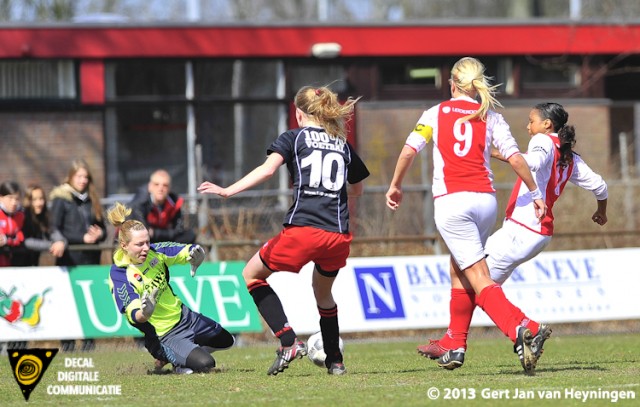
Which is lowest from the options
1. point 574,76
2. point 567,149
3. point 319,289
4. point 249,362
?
point 249,362

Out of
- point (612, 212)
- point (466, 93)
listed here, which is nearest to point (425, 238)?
point (612, 212)

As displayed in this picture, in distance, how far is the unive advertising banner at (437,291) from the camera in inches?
535

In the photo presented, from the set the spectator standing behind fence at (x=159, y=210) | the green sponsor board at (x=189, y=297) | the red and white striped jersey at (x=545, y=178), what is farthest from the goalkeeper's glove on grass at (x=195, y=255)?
the green sponsor board at (x=189, y=297)

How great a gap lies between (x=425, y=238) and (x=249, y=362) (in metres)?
5.04

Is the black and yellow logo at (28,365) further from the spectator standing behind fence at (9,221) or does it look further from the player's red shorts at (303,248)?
the spectator standing behind fence at (9,221)

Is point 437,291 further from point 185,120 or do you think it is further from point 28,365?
point 28,365

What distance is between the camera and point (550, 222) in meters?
8.53

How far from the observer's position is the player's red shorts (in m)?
7.83

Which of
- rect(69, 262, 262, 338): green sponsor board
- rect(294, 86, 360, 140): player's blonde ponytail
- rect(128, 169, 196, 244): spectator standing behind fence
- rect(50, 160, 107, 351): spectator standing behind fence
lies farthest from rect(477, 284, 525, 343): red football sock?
rect(50, 160, 107, 351): spectator standing behind fence

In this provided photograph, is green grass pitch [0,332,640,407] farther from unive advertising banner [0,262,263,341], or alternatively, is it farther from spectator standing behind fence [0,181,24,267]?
spectator standing behind fence [0,181,24,267]

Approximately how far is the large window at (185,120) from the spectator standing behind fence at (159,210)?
233 inches

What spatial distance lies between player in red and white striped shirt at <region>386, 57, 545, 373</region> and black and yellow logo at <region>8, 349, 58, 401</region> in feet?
8.15

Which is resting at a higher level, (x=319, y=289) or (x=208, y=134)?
(x=208, y=134)

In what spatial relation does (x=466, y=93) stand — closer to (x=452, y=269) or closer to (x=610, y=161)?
(x=452, y=269)
